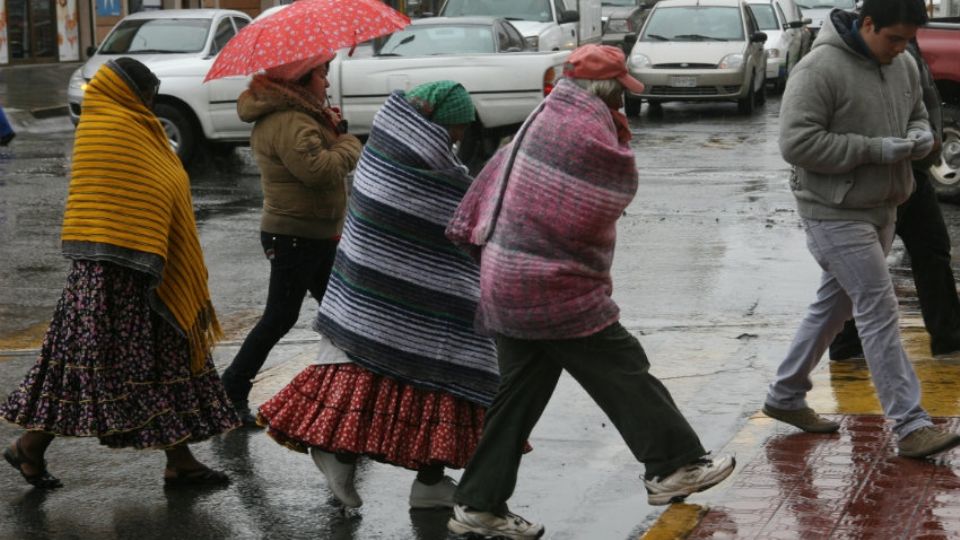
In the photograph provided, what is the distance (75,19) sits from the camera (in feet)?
114

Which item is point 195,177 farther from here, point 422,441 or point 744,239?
point 422,441

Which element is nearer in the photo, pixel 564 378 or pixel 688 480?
pixel 688 480

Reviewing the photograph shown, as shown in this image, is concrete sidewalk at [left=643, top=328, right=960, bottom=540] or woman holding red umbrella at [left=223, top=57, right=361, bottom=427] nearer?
concrete sidewalk at [left=643, top=328, right=960, bottom=540]

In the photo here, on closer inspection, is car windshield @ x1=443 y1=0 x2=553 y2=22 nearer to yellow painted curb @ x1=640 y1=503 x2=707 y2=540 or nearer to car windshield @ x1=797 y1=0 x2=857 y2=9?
car windshield @ x1=797 y1=0 x2=857 y2=9

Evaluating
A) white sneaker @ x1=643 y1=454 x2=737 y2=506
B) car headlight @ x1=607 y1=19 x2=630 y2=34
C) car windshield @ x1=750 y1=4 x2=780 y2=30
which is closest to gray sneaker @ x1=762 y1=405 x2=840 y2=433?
white sneaker @ x1=643 y1=454 x2=737 y2=506

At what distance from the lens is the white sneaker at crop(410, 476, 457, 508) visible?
19.7 ft

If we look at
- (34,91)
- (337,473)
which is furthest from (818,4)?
(337,473)

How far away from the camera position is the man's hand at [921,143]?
6324 mm

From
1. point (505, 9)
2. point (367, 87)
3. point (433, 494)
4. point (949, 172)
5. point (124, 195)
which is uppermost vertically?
point (124, 195)

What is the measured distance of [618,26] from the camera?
35.7 m

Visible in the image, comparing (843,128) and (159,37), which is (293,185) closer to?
(843,128)

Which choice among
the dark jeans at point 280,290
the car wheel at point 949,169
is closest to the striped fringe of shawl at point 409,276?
the dark jeans at point 280,290

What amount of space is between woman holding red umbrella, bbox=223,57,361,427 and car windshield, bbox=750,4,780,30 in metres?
21.9

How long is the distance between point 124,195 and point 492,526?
6.03 ft
